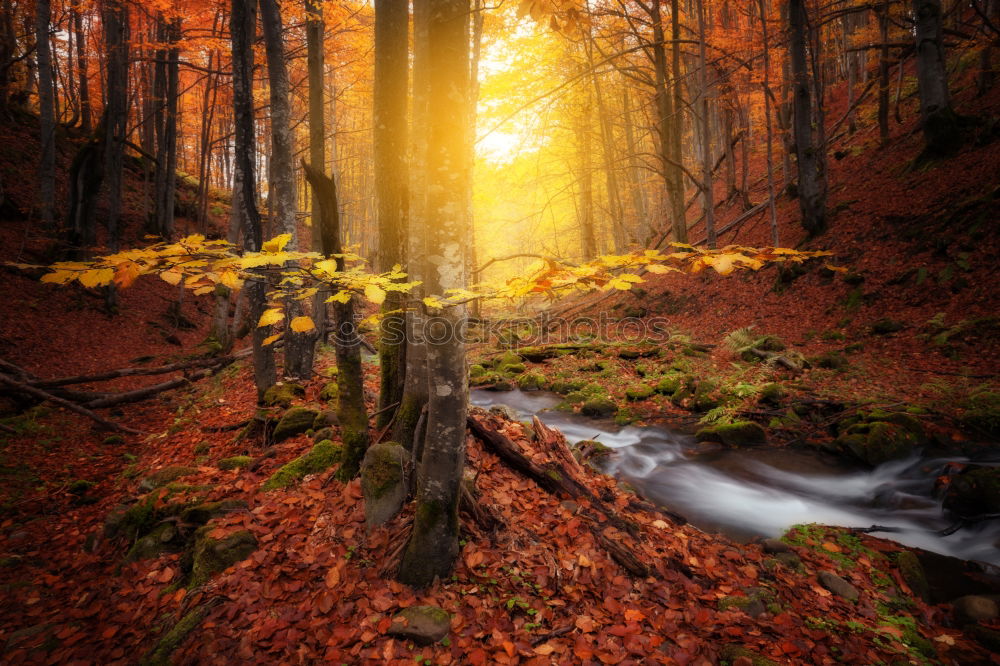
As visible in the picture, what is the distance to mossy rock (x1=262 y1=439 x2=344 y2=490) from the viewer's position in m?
4.45

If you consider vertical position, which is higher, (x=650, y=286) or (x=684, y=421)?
(x=650, y=286)

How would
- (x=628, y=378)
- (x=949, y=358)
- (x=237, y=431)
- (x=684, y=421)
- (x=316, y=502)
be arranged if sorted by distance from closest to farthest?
(x=316, y=502) < (x=237, y=431) < (x=949, y=358) < (x=684, y=421) < (x=628, y=378)

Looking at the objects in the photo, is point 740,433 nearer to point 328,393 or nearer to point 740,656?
point 740,656

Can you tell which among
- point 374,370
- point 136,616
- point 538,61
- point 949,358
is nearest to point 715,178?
point 538,61

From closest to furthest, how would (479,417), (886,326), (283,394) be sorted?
(479,417) → (283,394) → (886,326)

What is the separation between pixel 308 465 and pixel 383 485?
1.43 metres

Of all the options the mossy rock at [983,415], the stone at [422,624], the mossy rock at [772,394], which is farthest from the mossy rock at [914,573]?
the stone at [422,624]

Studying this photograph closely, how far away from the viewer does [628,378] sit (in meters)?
9.96

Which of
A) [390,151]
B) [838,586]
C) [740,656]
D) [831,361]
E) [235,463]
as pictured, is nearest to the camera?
[740,656]

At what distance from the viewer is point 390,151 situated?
14.6 feet

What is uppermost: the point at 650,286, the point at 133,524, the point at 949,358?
the point at 650,286

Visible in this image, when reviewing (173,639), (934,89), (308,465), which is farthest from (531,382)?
(934,89)

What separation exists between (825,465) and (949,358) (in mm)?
3622

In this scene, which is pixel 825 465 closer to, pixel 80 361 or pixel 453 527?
pixel 453 527
